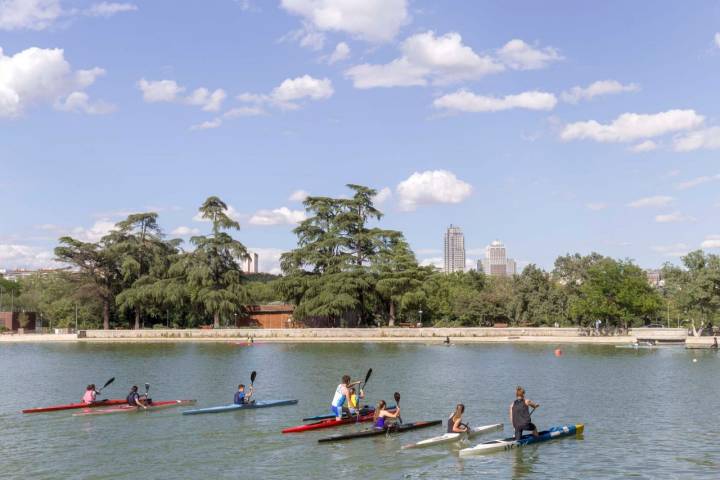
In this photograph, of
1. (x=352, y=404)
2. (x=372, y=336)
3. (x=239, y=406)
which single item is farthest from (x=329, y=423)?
(x=372, y=336)

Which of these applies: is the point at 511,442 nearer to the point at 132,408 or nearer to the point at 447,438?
the point at 447,438

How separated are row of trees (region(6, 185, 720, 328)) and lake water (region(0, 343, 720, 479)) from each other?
26.6 metres

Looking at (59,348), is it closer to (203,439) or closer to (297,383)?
(297,383)

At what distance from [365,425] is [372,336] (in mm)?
58644

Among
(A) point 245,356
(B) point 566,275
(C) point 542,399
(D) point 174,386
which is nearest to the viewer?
(C) point 542,399

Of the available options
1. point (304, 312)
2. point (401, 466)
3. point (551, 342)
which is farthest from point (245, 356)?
point (401, 466)

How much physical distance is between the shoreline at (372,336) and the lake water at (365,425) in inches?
695

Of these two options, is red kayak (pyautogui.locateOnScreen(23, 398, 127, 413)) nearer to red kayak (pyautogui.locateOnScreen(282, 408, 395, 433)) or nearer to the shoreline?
red kayak (pyautogui.locateOnScreen(282, 408, 395, 433))

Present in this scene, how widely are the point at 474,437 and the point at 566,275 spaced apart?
72.5 meters

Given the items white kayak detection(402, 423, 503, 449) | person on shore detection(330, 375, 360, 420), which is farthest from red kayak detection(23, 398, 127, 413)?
white kayak detection(402, 423, 503, 449)

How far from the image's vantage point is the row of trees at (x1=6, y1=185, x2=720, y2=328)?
281 ft

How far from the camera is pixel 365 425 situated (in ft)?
87.9

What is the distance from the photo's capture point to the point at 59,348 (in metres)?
A: 76.3

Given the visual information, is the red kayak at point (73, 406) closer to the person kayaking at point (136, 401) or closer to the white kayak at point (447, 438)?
the person kayaking at point (136, 401)
